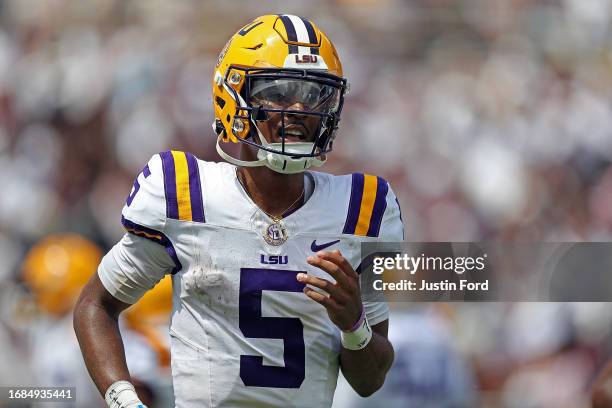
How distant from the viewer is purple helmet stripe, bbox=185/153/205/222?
220 cm

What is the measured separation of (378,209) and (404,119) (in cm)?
295

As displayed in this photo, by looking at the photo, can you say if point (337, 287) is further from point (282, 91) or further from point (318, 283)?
point (282, 91)

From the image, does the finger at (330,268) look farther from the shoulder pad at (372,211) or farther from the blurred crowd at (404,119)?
the blurred crowd at (404,119)

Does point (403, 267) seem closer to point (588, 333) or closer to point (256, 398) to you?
point (256, 398)

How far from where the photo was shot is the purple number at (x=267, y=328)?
84.7 inches

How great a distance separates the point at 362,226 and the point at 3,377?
2796 millimetres

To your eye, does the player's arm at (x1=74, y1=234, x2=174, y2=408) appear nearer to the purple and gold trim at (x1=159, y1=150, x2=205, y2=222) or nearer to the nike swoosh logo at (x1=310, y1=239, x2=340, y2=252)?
the purple and gold trim at (x1=159, y1=150, x2=205, y2=222)

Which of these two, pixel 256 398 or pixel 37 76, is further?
pixel 37 76

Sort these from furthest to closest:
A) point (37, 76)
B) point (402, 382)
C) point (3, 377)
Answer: point (37, 76) < point (3, 377) < point (402, 382)

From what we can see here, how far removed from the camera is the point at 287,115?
7.17 ft

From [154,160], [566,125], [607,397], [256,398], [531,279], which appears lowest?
[256,398]

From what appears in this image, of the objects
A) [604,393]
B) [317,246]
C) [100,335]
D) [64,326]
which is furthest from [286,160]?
[64,326]

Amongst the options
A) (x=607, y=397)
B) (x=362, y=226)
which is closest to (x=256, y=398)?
(x=362, y=226)

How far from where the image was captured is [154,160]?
7.45 feet
